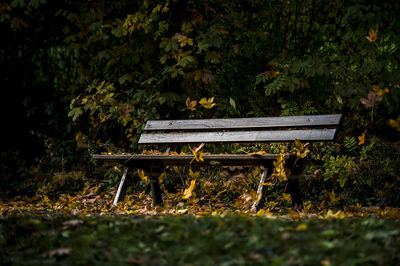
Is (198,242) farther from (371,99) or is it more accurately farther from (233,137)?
(371,99)

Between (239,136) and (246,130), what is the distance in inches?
3.9

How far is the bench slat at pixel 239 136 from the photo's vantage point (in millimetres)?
3281

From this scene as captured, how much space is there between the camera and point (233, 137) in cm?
379

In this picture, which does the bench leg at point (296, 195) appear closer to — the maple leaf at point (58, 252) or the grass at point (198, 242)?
the grass at point (198, 242)

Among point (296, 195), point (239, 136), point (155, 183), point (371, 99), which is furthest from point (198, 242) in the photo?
point (371, 99)

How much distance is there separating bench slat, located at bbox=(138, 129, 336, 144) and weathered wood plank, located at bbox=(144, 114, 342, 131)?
59 mm

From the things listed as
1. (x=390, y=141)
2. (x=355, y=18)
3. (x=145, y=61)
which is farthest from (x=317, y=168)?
(x=145, y=61)

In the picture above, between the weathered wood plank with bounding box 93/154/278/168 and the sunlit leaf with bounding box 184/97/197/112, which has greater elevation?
the sunlit leaf with bounding box 184/97/197/112

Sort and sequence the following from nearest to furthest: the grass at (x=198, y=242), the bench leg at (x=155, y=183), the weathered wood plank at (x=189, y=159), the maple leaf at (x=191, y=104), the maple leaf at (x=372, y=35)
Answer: the grass at (x=198, y=242)
the weathered wood plank at (x=189, y=159)
the maple leaf at (x=372, y=35)
the bench leg at (x=155, y=183)
the maple leaf at (x=191, y=104)

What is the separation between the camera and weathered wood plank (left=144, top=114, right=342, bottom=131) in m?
3.36

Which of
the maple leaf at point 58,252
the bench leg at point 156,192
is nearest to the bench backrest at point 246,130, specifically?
the bench leg at point 156,192

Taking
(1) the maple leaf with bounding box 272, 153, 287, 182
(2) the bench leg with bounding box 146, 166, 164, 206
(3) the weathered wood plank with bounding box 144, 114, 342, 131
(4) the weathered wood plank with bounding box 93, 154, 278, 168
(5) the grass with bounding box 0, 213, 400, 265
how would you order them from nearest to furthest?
1. (5) the grass with bounding box 0, 213, 400, 265
2. (1) the maple leaf with bounding box 272, 153, 287, 182
3. (4) the weathered wood plank with bounding box 93, 154, 278, 168
4. (3) the weathered wood plank with bounding box 144, 114, 342, 131
5. (2) the bench leg with bounding box 146, 166, 164, 206

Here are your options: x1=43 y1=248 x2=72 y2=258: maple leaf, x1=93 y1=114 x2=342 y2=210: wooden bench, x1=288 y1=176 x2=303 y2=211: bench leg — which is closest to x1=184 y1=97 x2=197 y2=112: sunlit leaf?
x1=93 y1=114 x2=342 y2=210: wooden bench

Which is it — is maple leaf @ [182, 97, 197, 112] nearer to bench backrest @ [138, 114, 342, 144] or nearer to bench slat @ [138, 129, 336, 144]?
bench backrest @ [138, 114, 342, 144]
